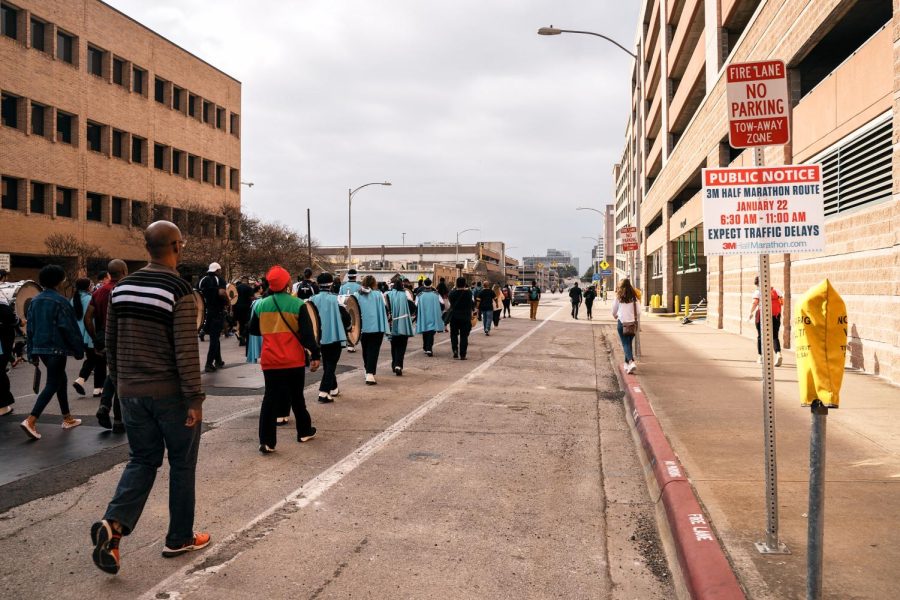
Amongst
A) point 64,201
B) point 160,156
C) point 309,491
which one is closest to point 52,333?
point 309,491

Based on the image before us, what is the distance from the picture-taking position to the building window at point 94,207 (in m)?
37.7

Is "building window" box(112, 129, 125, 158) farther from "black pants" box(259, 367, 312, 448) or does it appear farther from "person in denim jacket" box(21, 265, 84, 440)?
"black pants" box(259, 367, 312, 448)

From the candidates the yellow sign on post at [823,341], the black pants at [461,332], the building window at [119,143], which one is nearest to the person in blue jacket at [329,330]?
the black pants at [461,332]

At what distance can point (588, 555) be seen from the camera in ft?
14.8

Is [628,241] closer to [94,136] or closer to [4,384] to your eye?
[4,384]

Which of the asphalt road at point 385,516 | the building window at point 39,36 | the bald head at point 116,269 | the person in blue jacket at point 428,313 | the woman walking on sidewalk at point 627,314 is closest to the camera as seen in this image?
the asphalt road at point 385,516

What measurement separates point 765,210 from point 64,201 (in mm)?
38683

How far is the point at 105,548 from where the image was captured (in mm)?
3998

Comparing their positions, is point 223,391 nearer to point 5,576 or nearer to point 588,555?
point 5,576

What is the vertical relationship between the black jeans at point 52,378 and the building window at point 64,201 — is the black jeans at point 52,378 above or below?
below

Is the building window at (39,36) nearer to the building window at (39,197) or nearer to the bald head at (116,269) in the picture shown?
the building window at (39,197)

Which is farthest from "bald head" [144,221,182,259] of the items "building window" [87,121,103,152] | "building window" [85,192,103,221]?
"building window" [87,121,103,152]

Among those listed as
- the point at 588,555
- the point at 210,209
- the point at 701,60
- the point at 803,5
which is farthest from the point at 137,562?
the point at 210,209

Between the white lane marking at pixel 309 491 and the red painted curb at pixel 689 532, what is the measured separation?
105 inches
